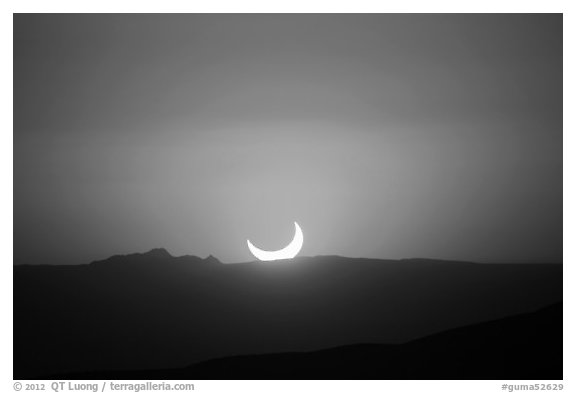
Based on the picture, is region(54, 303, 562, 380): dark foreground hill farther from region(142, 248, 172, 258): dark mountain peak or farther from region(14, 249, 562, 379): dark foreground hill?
region(142, 248, 172, 258): dark mountain peak

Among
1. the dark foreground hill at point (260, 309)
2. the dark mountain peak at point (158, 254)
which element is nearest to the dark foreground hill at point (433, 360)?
the dark foreground hill at point (260, 309)

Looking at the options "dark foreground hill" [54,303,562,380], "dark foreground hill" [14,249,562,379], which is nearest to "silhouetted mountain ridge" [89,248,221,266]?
"dark foreground hill" [14,249,562,379]

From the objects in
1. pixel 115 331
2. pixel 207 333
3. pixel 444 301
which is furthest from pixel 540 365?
pixel 115 331

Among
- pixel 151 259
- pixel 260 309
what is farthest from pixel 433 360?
pixel 151 259

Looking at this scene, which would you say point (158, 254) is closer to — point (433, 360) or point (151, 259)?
point (151, 259)

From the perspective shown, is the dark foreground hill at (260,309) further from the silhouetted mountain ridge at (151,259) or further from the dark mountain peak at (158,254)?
the silhouetted mountain ridge at (151,259)

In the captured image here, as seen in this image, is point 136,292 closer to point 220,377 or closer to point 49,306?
point 49,306
